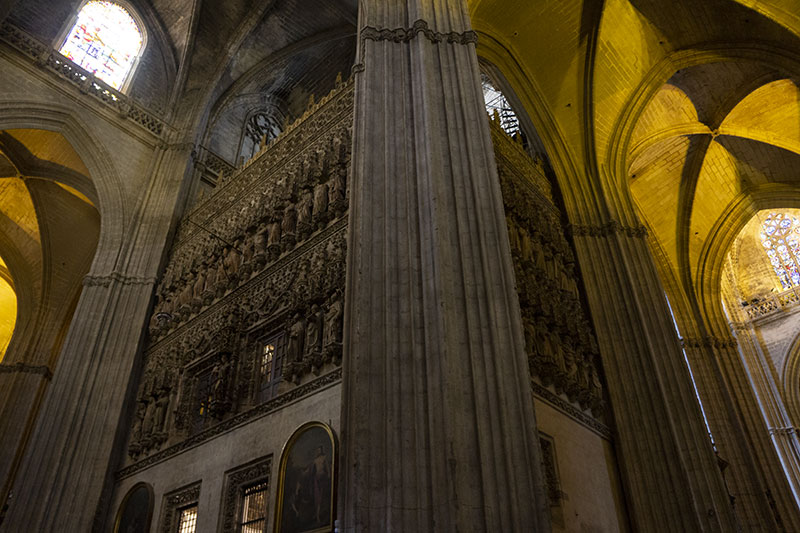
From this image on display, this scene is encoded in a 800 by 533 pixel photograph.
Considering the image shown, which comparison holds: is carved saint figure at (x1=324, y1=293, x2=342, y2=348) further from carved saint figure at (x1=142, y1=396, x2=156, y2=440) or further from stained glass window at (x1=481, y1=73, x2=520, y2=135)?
stained glass window at (x1=481, y1=73, x2=520, y2=135)

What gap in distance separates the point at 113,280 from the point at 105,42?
24.0 feet

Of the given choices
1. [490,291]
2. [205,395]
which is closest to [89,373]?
[205,395]

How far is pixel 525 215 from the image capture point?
1244 centimetres

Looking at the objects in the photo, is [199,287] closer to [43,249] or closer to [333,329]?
[333,329]

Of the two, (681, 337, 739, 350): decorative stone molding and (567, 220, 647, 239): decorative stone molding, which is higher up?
(567, 220, 647, 239): decorative stone molding

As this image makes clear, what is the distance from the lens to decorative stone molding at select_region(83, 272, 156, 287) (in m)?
13.7

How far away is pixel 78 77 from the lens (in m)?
15.1

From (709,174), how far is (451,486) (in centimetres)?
1757

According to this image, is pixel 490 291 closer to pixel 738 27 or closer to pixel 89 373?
pixel 89 373

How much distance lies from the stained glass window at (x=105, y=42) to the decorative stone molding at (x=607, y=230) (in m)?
12.7

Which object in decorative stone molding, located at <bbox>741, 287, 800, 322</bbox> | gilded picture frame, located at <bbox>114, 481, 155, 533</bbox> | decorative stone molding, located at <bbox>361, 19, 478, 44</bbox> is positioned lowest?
gilded picture frame, located at <bbox>114, 481, 155, 533</bbox>

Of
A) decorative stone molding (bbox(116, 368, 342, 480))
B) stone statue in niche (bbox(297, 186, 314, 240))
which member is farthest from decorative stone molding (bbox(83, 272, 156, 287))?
stone statue in niche (bbox(297, 186, 314, 240))

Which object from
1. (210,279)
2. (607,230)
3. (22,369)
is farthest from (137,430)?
(607,230)

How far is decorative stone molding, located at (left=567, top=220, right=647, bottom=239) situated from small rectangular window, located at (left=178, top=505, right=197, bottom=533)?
9.76m
